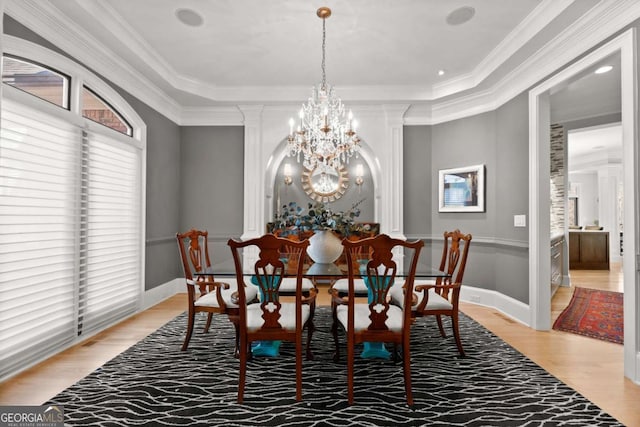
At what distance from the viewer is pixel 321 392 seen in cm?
226


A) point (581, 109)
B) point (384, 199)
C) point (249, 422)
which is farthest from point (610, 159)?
point (249, 422)

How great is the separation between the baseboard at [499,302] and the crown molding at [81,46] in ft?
15.9

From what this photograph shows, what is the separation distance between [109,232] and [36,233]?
3.25 ft

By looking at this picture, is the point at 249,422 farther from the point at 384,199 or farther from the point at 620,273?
the point at 620,273

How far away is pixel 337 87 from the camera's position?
4.93 meters

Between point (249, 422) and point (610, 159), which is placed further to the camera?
point (610, 159)

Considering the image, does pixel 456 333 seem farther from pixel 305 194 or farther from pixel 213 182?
pixel 213 182

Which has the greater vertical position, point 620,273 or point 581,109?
point 581,109

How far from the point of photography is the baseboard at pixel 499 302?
12.6ft

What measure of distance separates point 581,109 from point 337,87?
348 centimetres

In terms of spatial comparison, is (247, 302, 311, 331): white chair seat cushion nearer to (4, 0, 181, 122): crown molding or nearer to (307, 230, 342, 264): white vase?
(307, 230, 342, 264): white vase

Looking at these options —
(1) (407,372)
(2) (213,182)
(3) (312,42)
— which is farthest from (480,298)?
(2) (213,182)

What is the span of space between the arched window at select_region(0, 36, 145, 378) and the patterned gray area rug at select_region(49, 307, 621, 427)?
701 millimetres

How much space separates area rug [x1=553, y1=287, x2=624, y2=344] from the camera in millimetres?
3580
